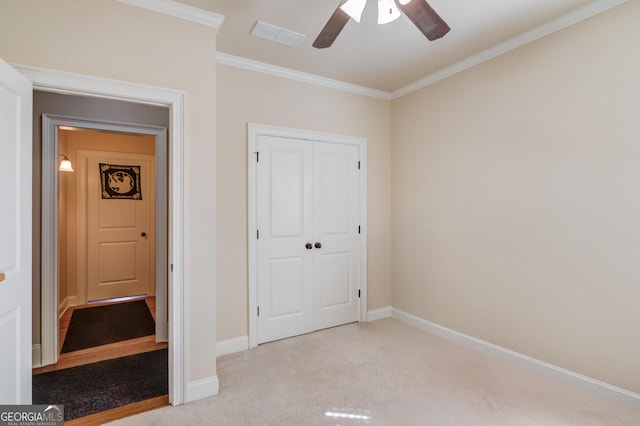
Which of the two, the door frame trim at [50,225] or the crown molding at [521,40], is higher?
the crown molding at [521,40]

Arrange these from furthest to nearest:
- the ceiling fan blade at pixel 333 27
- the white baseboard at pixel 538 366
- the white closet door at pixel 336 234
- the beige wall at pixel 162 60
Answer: the white closet door at pixel 336 234, the white baseboard at pixel 538 366, the beige wall at pixel 162 60, the ceiling fan blade at pixel 333 27

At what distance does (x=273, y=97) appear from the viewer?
317 cm

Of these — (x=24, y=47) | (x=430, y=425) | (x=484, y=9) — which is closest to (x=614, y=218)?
(x=484, y=9)

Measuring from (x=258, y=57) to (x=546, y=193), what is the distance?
8.85 ft

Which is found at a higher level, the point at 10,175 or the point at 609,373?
the point at 10,175

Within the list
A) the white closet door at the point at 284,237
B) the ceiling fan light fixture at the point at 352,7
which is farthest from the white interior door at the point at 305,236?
the ceiling fan light fixture at the point at 352,7

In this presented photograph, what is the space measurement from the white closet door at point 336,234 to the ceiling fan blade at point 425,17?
1.84 meters

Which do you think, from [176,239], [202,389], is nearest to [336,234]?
[176,239]

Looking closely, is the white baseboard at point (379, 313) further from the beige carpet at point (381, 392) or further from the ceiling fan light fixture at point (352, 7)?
the ceiling fan light fixture at point (352, 7)

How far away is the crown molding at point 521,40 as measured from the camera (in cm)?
216

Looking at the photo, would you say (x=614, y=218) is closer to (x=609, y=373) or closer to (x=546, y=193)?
(x=546, y=193)

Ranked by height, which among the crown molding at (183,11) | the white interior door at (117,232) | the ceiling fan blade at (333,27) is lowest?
the white interior door at (117,232)

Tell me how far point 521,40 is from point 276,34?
6.47 ft

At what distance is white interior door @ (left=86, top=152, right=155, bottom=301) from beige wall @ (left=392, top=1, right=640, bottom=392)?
13.4ft
